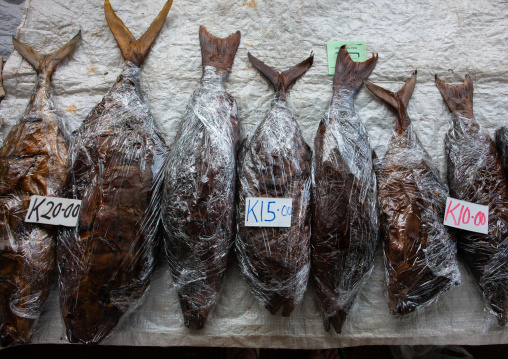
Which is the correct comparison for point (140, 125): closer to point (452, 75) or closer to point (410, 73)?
point (410, 73)

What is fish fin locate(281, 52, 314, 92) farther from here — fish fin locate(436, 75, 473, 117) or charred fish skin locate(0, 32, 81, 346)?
charred fish skin locate(0, 32, 81, 346)

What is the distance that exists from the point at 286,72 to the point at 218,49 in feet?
1.59

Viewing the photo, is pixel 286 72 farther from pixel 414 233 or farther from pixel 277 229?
pixel 414 233

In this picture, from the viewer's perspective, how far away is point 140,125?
66.6 inches

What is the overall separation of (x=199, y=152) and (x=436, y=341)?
1.57 metres

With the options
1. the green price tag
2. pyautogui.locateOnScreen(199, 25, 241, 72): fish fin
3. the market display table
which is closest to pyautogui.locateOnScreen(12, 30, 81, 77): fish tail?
the market display table

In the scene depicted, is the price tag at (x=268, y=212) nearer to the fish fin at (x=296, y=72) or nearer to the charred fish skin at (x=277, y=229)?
the charred fish skin at (x=277, y=229)

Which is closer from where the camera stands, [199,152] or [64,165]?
[199,152]

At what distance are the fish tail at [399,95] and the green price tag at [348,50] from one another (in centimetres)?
24

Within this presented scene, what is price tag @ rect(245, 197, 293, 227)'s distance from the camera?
145 centimetres

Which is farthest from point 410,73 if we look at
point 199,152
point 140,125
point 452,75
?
point 140,125

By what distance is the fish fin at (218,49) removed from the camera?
2029 mm

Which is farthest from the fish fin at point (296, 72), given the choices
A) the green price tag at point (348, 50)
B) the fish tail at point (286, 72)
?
the green price tag at point (348, 50)

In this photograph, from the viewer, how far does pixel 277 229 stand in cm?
145
